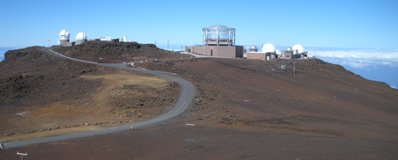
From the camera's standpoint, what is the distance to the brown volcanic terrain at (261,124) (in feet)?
62.7

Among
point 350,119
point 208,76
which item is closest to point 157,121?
point 350,119

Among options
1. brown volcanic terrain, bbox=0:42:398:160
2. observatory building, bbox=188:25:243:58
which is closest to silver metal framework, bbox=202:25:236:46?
observatory building, bbox=188:25:243:58

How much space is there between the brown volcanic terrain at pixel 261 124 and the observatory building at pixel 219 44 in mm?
18304

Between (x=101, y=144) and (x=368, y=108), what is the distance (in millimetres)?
29581

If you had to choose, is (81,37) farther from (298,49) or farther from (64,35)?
(298,49)

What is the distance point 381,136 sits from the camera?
27.0 metres

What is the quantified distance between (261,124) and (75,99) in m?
16.3

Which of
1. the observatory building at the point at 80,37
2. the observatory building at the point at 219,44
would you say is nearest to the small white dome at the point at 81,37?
the observatory building at the point at 80,37

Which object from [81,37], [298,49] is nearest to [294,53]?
[298,49]

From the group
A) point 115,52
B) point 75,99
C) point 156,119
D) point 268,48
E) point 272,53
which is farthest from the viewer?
point 268,48

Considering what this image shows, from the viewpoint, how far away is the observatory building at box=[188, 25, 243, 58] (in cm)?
7588

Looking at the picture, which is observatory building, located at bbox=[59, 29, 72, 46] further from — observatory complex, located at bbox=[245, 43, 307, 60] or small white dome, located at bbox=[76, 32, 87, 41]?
observatory complex, located at bbox=[245, 43, 307, 60]

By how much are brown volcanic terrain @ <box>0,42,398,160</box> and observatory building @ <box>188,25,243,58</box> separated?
60.1ft

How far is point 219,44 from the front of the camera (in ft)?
254
